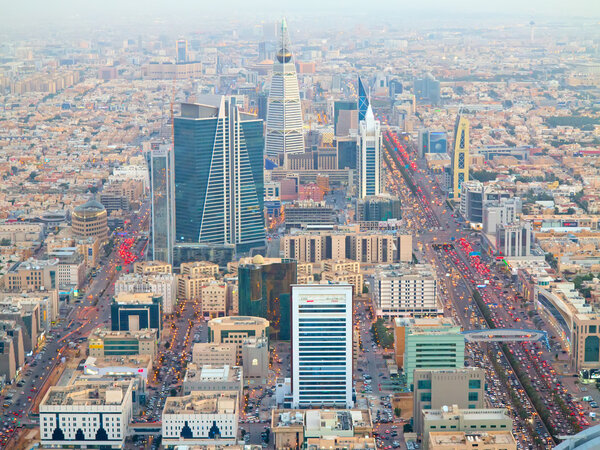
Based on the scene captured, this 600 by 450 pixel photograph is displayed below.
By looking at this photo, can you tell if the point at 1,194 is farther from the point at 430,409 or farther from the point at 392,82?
the point at 392,82

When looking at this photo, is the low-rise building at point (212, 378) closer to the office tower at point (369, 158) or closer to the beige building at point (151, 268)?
the beige building at point (151, 268)

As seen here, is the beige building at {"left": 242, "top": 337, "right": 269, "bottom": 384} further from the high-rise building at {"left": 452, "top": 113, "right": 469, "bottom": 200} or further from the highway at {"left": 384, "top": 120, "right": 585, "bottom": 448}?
the high-rise building at {"left": 452, "top": 113, "right": 469, "bottom": 200}

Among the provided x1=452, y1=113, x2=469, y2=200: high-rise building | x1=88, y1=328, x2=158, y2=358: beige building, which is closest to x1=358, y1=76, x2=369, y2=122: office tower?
x1=452, y1=113, x2=469, y2=200: high-rise building

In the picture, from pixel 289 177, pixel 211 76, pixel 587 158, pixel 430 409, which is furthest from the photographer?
pixel 211 76

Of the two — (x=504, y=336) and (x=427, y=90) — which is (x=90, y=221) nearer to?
(x=504, y=336)

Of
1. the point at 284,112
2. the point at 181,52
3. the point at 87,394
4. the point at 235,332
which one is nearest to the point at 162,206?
the point at 235,332

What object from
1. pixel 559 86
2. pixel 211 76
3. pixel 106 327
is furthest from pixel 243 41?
pixel 106 327
